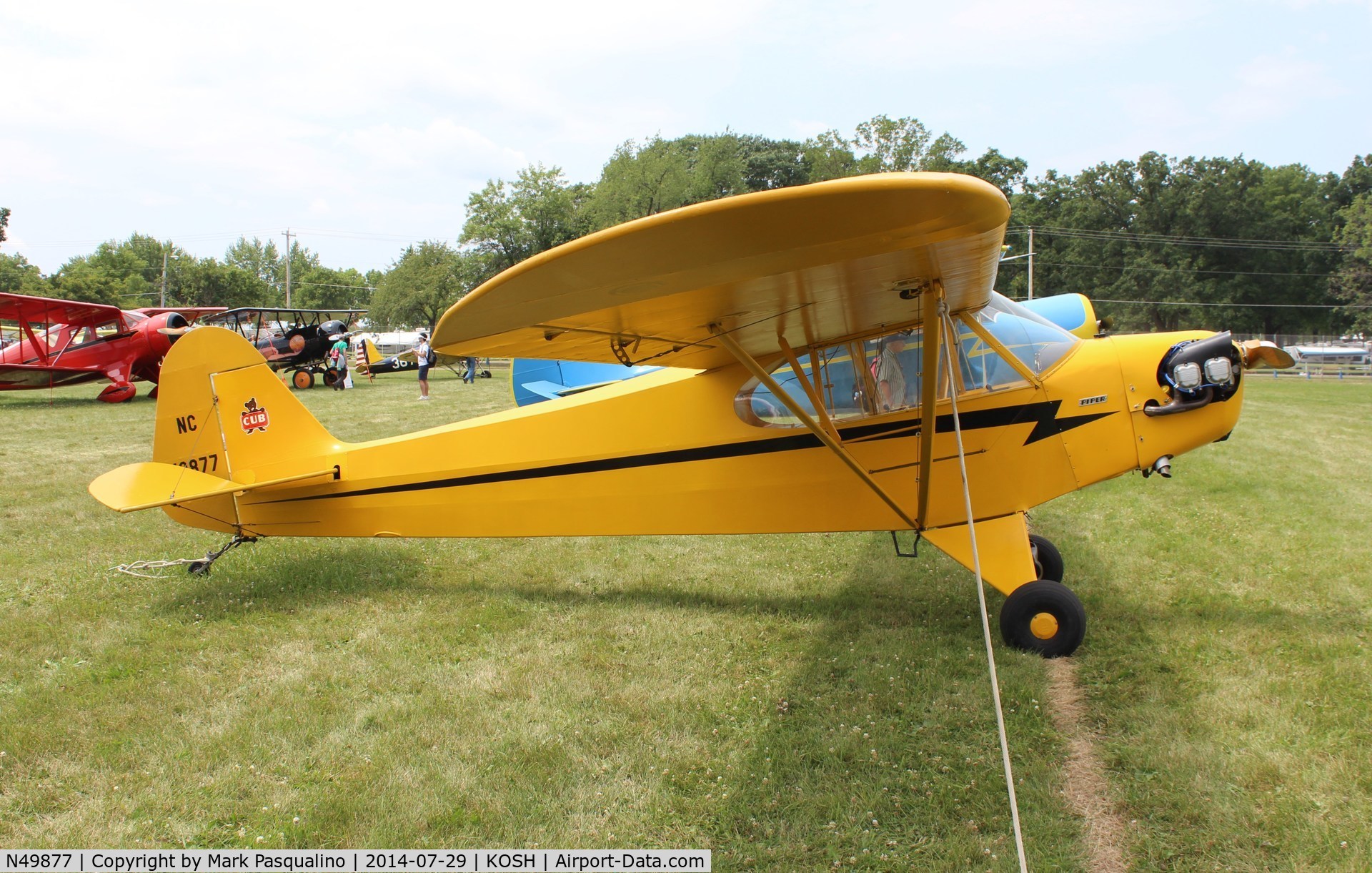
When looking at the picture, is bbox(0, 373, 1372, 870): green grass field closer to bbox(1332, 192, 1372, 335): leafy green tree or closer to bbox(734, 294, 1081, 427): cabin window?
bbox(734, 294, 1081, 427): cabin window

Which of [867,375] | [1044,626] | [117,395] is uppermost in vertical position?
[867,375]

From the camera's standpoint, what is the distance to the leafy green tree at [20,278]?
5703cm

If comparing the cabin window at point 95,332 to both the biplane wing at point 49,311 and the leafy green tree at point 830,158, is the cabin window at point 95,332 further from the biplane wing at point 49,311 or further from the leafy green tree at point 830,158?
the leafy green tree at point 830,158

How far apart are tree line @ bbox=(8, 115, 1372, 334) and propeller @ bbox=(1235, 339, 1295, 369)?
2295 inches

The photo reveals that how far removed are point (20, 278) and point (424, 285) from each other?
103 ft

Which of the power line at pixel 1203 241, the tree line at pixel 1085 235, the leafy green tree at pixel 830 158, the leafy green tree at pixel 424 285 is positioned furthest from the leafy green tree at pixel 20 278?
the power line at pixel 1203 241

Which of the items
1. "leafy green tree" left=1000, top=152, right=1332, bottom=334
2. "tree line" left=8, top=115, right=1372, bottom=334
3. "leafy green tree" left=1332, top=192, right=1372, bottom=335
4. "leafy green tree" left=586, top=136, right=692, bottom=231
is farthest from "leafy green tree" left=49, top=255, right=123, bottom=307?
"leafy green tree" left=1332, top=192, right=1372, bottom=335

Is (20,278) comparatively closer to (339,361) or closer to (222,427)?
(339,361)

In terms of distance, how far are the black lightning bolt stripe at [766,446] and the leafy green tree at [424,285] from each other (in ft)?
196

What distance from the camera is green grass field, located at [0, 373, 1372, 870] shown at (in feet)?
9.79

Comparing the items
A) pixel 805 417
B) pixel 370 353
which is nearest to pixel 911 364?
pixel 805 417

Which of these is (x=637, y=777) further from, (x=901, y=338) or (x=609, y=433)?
(x=901, y=338)

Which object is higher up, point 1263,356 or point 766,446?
point 1263,356

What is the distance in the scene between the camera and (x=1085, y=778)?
10.7 feet
